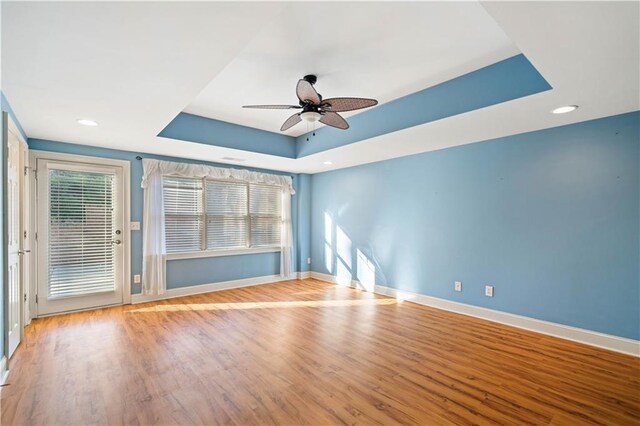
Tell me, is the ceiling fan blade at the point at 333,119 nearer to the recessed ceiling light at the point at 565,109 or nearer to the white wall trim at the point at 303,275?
the recessed ceiling light at the point at 565,109

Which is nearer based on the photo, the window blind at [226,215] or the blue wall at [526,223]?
the blue wall at [526,223]

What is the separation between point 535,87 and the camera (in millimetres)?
2463

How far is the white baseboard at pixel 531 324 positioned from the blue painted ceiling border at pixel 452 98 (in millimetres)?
2513

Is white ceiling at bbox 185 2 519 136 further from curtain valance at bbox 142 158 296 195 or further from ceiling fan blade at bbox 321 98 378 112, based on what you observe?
curtain valance at bbox 142 158 296 195

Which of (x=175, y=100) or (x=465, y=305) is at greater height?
(x=175, y=100)

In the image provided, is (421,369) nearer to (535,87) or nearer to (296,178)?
(535,87)

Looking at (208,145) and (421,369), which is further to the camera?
(208,145)

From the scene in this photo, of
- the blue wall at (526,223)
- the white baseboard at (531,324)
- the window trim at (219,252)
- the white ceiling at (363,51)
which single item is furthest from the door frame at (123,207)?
the white baseboard at (531,324)

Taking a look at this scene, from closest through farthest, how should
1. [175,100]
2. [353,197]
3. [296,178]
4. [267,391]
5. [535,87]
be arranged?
[267,391]
[535,87]
[175,100]
[353,197]
[296,178]

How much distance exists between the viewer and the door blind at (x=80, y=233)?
3961mm

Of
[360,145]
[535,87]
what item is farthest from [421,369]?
[360,145]

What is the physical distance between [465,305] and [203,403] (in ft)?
11.1

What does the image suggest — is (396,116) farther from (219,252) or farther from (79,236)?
(79,236)

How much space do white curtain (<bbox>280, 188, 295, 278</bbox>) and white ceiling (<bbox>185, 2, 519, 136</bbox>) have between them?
289cm
